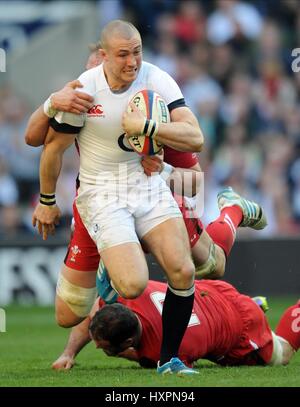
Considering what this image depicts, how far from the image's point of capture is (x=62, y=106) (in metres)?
7.85

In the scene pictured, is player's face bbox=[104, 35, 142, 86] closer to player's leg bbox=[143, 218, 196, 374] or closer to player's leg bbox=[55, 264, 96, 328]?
player's leg bbox=[143, 218, 196, 374]

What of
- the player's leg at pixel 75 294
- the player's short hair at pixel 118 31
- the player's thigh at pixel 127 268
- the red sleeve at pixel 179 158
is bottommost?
the player's leg at pixel 75 294

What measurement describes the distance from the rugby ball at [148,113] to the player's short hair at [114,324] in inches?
42.1

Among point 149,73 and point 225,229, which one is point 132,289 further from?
point 225,229

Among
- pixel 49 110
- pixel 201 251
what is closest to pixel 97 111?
pixel 49 110

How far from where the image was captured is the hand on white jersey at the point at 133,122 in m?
7.65

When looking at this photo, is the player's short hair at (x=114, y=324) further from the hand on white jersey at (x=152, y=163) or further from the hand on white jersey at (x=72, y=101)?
the hand on white jersey at (x=72, y=101)

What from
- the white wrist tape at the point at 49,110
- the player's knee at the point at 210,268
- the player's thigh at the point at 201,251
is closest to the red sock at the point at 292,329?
the player's knee at the point at 210,268

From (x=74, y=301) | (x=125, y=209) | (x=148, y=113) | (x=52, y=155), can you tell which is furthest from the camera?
(x=74, y=301)

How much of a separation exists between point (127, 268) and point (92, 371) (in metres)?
0.97

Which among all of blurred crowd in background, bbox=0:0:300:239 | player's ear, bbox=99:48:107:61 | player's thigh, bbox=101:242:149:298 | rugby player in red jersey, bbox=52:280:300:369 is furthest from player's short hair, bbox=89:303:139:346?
blurred crowd in background, bbox=0:0:300:239

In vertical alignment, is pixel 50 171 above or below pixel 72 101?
below

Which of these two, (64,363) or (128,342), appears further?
(64,363)
